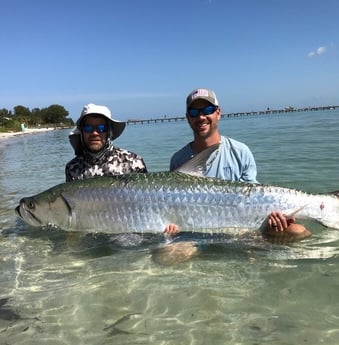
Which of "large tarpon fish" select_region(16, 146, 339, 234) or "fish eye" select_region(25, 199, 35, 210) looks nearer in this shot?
"large tarpon fish" select_region(16, 146, 339, 234)

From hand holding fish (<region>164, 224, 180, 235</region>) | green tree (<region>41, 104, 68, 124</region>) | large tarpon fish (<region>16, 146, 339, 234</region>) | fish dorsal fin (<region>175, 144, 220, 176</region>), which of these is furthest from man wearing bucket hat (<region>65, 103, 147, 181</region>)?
green tree (<region>41, 104, 68, 124</region>)

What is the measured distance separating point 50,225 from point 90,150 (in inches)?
46.1

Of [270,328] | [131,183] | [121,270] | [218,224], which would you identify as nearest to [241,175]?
[218,224]

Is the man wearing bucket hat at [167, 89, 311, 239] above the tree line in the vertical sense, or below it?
below

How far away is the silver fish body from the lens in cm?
464

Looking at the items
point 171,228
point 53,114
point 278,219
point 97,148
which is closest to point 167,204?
point 171,228

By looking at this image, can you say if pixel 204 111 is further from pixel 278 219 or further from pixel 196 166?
pixel 278 219

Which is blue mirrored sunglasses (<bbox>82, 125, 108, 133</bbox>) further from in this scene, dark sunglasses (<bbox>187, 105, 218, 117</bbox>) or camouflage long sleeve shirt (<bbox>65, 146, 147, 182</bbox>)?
dark sunglasses (<bbox>187, 105, 218, 117</bbox>)

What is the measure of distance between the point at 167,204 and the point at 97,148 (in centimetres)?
151

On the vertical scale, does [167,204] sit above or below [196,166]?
below

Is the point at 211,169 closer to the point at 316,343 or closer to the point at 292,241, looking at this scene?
the point at 292,241

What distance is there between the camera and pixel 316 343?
3.42 metres

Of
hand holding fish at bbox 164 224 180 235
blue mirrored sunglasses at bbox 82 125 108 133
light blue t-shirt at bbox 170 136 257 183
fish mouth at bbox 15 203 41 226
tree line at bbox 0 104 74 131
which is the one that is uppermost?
tree line at bbox 0 104 74 131

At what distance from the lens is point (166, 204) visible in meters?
4.81
